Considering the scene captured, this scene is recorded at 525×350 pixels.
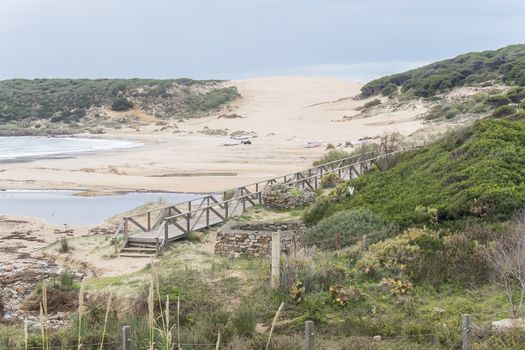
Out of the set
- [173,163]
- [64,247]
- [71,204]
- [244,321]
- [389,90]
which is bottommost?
[71,204]

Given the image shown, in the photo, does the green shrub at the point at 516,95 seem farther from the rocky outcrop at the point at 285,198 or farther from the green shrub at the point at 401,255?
the green shrub at the point at 401,255

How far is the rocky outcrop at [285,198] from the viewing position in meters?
20.9

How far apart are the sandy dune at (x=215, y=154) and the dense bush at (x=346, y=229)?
48.4ft

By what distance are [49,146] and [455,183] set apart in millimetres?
46555

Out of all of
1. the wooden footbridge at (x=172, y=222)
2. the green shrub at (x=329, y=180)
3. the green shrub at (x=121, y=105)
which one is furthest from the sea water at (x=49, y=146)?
the green shrub at (x=329, y=180)

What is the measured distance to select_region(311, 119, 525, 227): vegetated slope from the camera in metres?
13.6

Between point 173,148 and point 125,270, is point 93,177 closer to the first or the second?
point 173,148

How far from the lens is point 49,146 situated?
182 ft

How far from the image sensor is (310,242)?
1470 centimetres

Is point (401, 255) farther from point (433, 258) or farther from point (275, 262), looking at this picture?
point (275, 262)

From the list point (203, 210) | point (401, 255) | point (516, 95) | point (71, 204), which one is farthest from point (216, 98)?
point (401, 255)

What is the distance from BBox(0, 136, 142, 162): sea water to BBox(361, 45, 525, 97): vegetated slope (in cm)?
2872

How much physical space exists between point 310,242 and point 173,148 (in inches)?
1421

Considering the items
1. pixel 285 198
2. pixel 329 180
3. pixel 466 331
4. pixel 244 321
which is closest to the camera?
pixel 466 331
